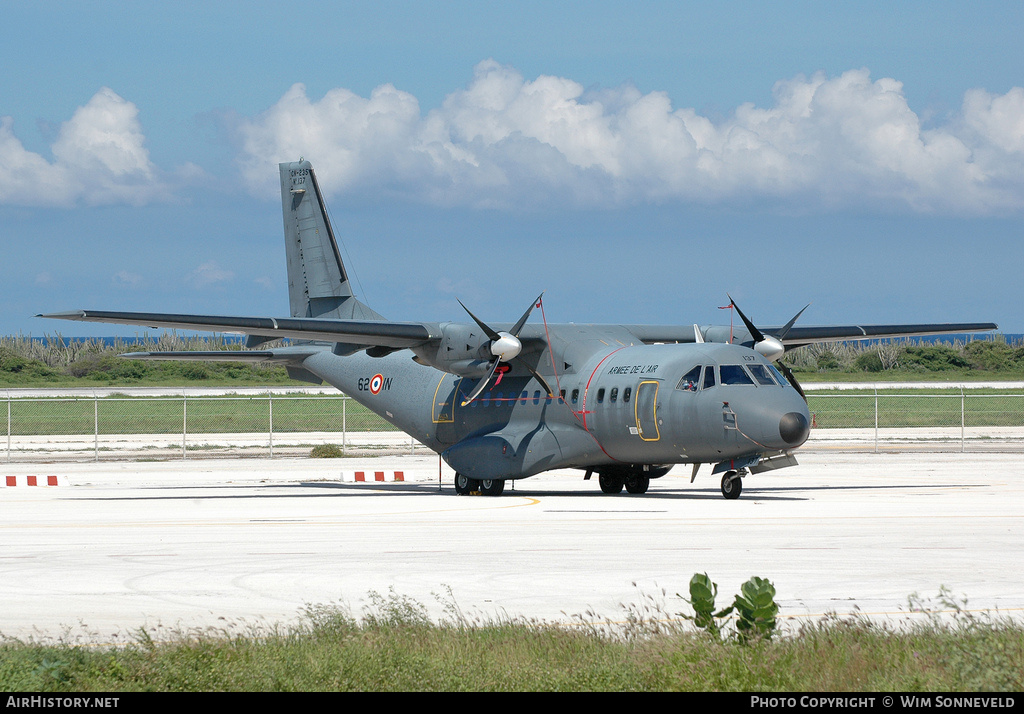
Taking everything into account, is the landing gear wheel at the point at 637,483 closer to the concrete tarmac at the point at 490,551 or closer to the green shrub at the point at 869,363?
the concrete tarmac at the point at 490,551

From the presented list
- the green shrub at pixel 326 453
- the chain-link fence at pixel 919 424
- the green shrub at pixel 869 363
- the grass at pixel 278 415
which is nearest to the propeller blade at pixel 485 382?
the chain-link fence at pixel 919 424

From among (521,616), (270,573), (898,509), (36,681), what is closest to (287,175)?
(898,509)

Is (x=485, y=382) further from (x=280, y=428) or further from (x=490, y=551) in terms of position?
(x=280, y=428)

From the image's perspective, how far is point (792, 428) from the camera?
22.9m

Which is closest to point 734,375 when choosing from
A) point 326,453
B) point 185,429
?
point 326,453

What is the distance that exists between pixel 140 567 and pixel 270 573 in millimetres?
1666

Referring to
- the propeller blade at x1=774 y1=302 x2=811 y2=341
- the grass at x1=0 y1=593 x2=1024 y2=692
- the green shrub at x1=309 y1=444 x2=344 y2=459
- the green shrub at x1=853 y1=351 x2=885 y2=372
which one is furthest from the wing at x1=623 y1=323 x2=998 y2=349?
the green shrub at x1=853 y1=351 x2=885 y2=372

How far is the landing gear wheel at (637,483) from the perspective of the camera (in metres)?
27.4

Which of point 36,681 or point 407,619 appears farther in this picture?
point 407,619

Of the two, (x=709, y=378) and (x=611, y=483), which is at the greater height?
(x=709, y=378)

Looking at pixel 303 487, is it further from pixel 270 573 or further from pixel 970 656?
pixel 970 656

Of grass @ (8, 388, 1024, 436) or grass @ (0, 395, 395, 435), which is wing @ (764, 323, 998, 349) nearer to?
grass @ (8, 388, 1024, 436)

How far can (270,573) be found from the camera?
1380 cm

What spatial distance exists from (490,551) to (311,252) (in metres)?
18.8
